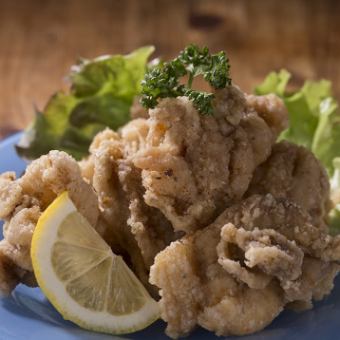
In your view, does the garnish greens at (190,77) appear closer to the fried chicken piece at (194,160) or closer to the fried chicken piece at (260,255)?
the fried chicken piece at (194,160)

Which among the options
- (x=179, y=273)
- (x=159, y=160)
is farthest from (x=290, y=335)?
(x=159, y=160)

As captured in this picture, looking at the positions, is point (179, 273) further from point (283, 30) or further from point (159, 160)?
point (283, 30)

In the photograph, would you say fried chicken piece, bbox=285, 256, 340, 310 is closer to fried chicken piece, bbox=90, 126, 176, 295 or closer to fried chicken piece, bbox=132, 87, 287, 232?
fried chicken piece, bbox=132, 87, 287, 232

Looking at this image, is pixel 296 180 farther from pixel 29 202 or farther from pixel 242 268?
pixel 29 202

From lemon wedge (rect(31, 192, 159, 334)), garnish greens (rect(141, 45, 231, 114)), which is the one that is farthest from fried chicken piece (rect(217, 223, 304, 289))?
garnish greens (rect(141, 45, 231, 114))

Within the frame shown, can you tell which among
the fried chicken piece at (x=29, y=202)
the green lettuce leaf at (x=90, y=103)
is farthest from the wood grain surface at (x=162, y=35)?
the fried chicken piece at (x=29, y=202)

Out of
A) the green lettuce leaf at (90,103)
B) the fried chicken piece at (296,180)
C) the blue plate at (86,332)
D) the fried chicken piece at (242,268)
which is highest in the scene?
the green lettuce leaf at (90,103)

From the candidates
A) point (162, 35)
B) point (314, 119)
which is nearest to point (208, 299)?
point (314, 119)
